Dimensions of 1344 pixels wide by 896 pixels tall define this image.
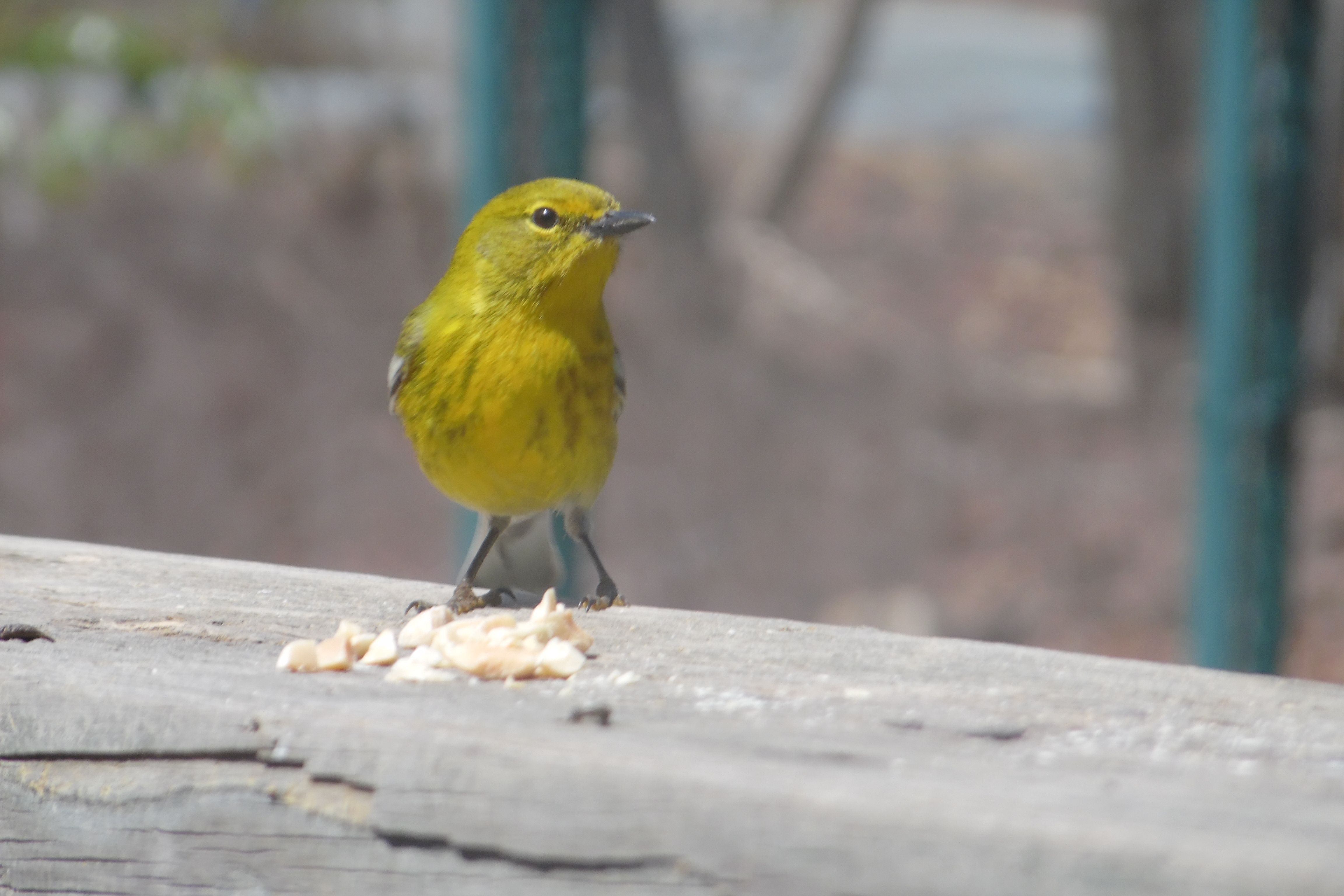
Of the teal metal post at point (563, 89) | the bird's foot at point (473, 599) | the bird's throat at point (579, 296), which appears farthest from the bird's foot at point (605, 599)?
the teal metal post at point (563, 89)

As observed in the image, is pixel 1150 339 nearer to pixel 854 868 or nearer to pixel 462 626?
pixel 462 626

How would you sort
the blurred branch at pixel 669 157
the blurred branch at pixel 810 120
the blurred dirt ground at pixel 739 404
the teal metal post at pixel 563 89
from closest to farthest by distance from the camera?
1. the teal metal post at pixel 563 89
2. the blurred branch at pixel 669 157
3. the blurred branch at pixel 810 120
4. the blurred dirt ground at pixel 739 404

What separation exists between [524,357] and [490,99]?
114 cm

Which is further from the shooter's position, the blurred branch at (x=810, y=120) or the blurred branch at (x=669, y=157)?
the blurred branch at (x=810, y=120)

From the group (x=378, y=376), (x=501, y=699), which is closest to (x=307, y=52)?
(x=378, y=376)

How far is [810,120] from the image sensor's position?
21.6ft

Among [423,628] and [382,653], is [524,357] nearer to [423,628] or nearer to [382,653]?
[423,628]

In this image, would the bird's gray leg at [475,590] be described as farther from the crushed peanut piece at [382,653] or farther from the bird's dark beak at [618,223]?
the bird's dark beak at [618,223]

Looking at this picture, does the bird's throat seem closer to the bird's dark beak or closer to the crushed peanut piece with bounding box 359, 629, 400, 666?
the bird's dark beak

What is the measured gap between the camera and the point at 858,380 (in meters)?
7.17

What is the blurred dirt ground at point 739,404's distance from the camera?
6.78 metres

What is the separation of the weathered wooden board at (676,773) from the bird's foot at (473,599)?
43 centimetres

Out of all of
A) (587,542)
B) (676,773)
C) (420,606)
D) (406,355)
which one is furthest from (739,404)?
(676,773)

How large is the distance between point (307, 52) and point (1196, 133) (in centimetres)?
420
